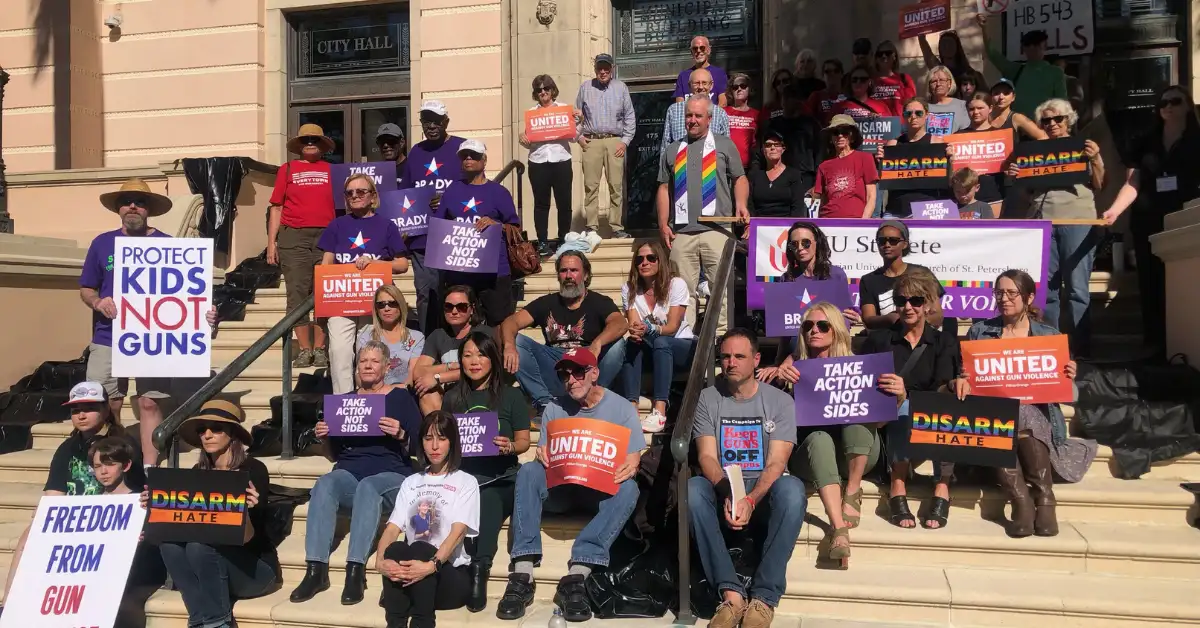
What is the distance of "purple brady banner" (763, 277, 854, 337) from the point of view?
6629 millimetres

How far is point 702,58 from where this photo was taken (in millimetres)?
9898

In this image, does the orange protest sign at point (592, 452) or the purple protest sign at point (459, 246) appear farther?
the purple protest sign at point (459, 246)

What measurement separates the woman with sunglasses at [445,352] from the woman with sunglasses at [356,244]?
34.1 inches

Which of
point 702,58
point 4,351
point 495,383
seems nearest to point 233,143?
point 4,351

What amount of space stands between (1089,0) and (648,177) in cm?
516

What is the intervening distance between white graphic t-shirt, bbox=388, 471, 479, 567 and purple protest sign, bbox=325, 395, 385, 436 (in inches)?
25.1

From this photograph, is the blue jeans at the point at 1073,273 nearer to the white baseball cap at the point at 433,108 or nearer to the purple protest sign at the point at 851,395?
the purple protest sign at the point at 851,395

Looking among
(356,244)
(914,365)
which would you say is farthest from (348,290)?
(914,365)

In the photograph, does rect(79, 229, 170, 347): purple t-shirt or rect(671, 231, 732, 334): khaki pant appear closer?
rect(79, 229, 170, 347): purple t-shirt

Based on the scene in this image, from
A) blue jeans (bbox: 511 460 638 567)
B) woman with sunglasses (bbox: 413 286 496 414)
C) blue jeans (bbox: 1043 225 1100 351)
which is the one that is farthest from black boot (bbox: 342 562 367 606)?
blue jeans (bbox: 1043 225 1100 351)

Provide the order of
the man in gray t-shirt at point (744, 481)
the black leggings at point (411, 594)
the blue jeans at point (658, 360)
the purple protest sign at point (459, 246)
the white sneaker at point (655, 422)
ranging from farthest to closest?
the purple protest sign at point (459, 246)
the blue jeans at point (658, 360)
the white sneaker at point (655, 422)
the black leggings at point (411, 594)
the man in gray t-shirt at point (744, 481)

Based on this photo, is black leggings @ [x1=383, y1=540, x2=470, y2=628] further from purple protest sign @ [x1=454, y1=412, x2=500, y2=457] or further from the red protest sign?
the red protest sign

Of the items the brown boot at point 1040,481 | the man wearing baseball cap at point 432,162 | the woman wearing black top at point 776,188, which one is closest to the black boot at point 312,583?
A: the man wearing baseball cap at point 432,162

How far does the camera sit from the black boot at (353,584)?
5.58 m
